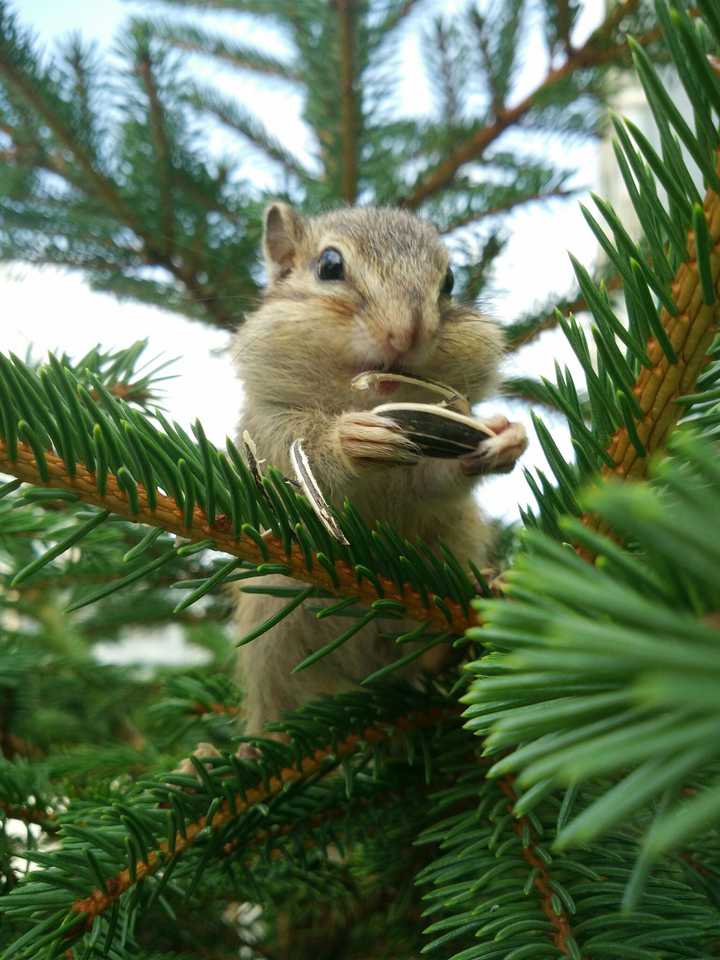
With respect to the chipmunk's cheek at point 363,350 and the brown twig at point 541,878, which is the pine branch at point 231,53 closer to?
the chipmunk's cheek at point 363,350

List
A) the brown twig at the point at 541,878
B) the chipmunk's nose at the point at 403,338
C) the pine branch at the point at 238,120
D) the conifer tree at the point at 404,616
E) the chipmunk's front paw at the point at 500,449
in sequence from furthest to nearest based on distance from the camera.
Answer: the pine branch at the point at 238,120
the chipmunk's nose at the point at 403,338
the chipmunk's front paw at the point at 500,449
the brown twig at the point at 541,878
the conifer tree at the point at 404,616

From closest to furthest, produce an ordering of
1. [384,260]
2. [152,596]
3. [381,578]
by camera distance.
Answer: [381,578] → [384,260] → [152,596]

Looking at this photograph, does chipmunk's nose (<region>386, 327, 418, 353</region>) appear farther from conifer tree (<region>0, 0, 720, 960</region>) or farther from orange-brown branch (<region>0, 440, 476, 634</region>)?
orange-brown branch (<region>0, 440, 476, 634</region>)

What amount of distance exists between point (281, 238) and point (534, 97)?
0.46 meters

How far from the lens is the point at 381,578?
1.99 feet

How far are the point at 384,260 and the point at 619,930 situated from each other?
2.68 feet

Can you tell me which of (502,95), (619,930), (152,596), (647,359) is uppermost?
(502,95)

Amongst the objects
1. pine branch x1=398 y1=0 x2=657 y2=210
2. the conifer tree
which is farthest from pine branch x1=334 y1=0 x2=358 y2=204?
pine branch x1=398 y1=0 x2=657 y2=210

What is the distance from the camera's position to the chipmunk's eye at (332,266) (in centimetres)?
113

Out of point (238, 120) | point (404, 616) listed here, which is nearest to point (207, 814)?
point (404, 616)

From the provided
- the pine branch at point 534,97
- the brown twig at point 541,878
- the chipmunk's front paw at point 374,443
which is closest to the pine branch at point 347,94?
the pine branch at point 534,97

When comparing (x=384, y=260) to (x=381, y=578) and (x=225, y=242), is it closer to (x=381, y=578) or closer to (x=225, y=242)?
(x=225, y=242)

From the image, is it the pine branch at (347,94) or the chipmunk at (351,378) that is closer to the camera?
the chipmunk at (351,378)

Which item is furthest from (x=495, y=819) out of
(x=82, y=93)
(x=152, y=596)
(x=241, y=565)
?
(x=82, y=93)
